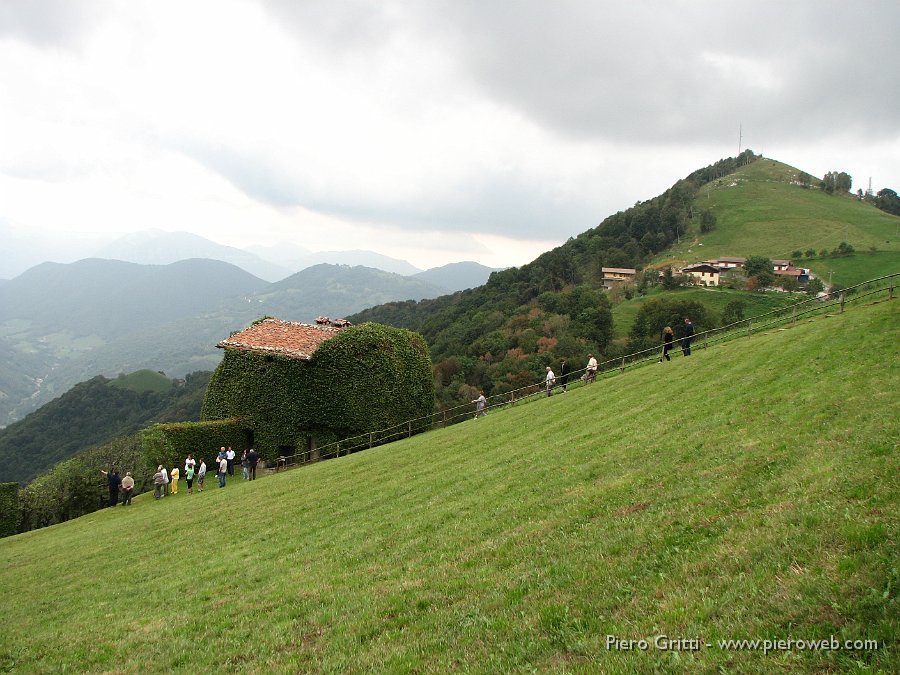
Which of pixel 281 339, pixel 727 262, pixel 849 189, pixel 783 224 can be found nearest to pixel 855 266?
pixel 727 262

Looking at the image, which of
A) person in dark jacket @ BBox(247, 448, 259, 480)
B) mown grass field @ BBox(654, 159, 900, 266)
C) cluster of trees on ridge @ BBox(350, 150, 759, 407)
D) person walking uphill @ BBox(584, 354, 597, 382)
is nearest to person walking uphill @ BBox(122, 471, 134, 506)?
person in dark jacket @ BBox(247, 448, 259, 480)

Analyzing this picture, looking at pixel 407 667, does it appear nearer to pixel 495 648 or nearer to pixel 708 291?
pixel 495 648

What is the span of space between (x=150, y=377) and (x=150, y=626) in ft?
633

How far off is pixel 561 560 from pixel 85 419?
16110cm

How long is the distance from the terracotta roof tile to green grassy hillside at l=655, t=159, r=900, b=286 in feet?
276

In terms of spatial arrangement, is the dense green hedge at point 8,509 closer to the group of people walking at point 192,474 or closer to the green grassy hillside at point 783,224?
the group of people walking at point 192,474

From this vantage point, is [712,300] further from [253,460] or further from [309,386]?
[253,460]

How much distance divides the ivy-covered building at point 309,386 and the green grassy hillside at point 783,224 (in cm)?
8156

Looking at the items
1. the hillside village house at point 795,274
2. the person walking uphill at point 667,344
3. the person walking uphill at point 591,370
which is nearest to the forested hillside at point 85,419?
the person walking uphill at point 591,370

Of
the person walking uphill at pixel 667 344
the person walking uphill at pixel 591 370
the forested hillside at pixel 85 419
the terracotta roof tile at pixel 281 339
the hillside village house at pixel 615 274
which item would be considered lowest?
the forested hillside at pixel 85 419

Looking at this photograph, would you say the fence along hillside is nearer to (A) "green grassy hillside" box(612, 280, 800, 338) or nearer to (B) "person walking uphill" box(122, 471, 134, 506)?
(B) "person walking uphill" box(122, 471, 134, 506)

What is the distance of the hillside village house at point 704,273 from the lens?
309ft

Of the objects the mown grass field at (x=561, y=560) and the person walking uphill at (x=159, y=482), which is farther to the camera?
the person walking uphill at (x=159, y=482)

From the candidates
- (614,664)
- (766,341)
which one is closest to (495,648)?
(614,664)
